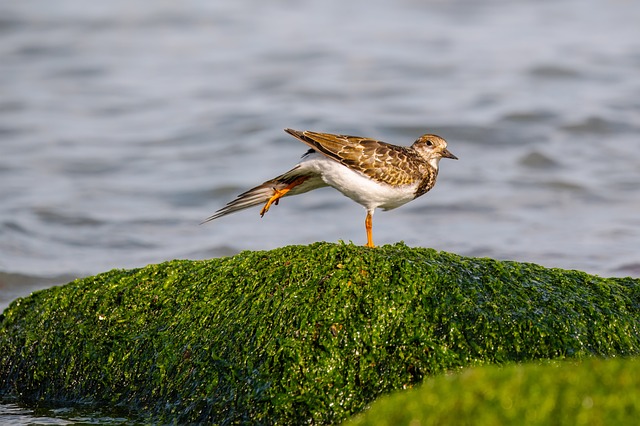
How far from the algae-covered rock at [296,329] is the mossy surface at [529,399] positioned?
1.54m

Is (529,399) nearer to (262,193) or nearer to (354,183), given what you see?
(354,183)

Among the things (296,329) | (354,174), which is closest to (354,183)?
(354,174)

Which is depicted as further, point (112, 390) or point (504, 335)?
point (112, 390)

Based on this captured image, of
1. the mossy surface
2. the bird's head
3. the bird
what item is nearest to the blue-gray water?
the bird's head

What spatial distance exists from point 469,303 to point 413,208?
6.54m

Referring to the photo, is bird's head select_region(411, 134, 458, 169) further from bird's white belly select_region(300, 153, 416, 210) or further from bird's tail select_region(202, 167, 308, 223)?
bird's tail select_region(202, 167, 308, 223)

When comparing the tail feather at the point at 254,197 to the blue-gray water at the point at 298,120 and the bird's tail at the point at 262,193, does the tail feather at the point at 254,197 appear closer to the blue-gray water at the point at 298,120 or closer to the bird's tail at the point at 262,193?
the bird's tail at the point at 262,193

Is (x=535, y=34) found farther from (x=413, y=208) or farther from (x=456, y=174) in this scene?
(x=413, y=208)

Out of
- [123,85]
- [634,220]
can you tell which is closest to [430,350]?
[634,220]

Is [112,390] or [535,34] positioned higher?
[535,34]

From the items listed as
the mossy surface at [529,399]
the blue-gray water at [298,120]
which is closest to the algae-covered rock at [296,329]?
the mossy surface at [529,399]

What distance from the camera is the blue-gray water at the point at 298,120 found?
35.8 ft

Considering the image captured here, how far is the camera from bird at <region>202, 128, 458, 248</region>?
22.0ft

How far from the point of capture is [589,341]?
17.5ft
